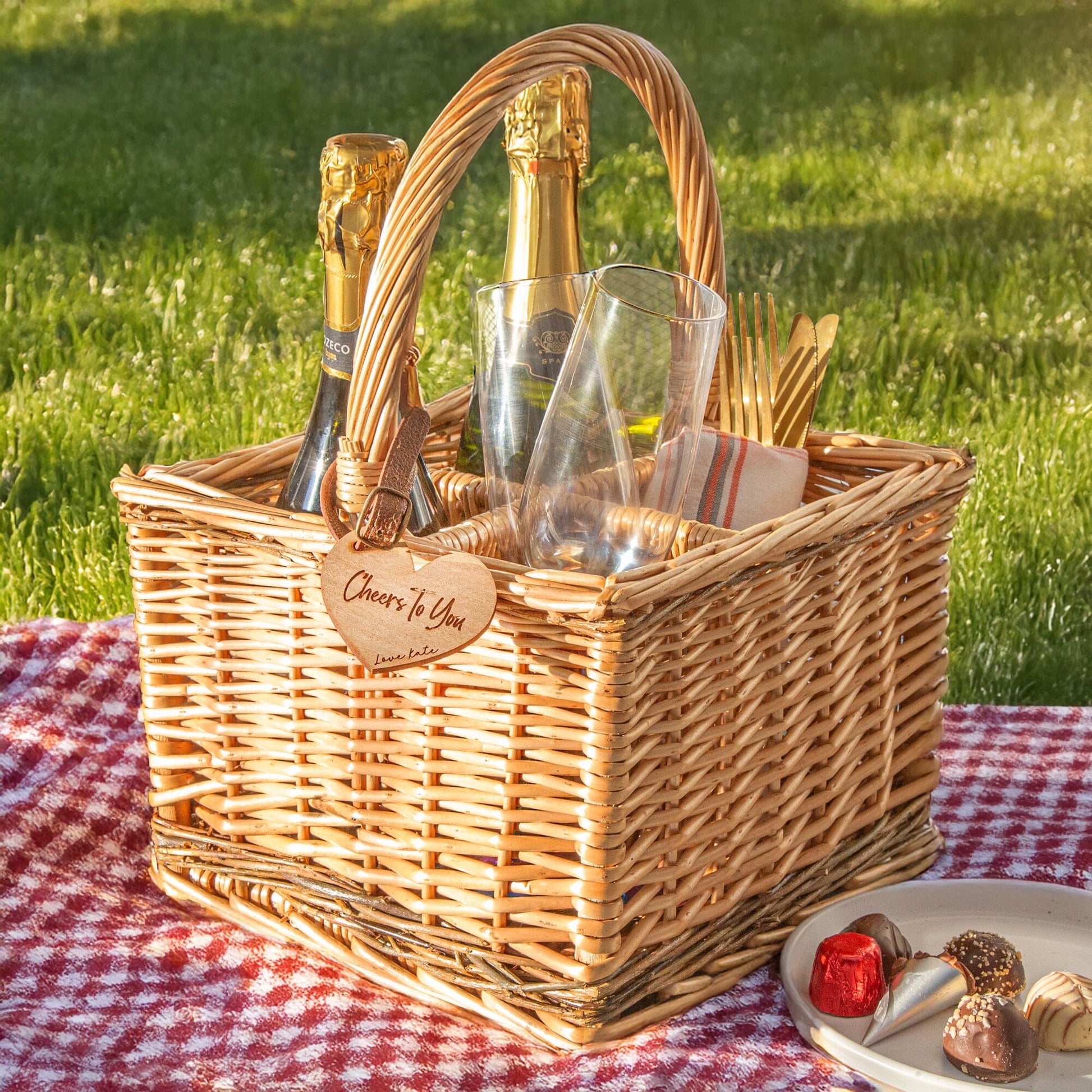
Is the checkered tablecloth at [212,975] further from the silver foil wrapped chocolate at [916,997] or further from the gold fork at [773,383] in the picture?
the gold fork at [773,383]

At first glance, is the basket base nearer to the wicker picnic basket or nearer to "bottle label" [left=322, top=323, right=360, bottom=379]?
the wicker picnic basket

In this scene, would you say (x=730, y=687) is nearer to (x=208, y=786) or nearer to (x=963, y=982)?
(x=963, y=982)

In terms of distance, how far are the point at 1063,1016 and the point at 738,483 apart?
48 centimetres

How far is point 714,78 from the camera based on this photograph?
13.5 ft

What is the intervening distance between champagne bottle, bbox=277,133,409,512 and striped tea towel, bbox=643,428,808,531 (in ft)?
0.99

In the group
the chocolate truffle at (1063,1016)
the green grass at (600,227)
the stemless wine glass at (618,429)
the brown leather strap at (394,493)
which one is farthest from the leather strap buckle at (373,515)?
the green grass at (600,227)

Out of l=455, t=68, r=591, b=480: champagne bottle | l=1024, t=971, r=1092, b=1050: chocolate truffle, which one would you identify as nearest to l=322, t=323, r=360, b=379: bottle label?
l=455, t=68, r=591, b=480: champagne bottle

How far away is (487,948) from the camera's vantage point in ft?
3.27

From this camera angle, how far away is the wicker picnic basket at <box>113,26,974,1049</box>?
0.92 m

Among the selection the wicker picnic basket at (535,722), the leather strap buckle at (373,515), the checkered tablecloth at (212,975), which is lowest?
the checkered tablecloth at (212,975)

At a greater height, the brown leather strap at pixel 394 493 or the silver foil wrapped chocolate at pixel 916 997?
the brown leather strap at pixel 394 493

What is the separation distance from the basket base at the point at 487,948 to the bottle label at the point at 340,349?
0.39 m

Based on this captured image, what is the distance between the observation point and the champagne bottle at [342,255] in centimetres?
103

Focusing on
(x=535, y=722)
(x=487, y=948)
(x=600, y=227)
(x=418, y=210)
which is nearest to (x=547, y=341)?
(x=418, y=210)
